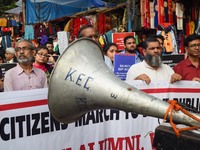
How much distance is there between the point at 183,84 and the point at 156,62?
0.41 m

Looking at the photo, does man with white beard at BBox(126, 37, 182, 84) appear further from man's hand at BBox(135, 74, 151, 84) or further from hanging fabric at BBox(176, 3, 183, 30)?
hanging fabric at BBox(176, 3, 183, 30)

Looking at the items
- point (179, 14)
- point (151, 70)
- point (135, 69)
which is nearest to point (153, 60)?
point (151, 70)

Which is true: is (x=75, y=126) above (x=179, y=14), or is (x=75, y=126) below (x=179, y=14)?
below

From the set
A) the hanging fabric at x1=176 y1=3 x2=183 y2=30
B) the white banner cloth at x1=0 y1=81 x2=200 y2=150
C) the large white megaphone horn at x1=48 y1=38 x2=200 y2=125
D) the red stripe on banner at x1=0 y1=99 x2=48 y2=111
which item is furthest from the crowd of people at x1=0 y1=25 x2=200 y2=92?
the hanging fabric at x1=176 y1=3 x2=183 y2=30

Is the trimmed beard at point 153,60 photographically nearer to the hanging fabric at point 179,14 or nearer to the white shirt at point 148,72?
the white shirt at point 148,72

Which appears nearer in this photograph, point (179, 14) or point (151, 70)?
point (151, 70)

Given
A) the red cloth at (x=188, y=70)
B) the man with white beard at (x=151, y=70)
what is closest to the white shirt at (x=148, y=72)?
the man with white beard at (x=151, y=70)

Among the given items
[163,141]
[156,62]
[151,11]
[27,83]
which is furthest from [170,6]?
[163,141]

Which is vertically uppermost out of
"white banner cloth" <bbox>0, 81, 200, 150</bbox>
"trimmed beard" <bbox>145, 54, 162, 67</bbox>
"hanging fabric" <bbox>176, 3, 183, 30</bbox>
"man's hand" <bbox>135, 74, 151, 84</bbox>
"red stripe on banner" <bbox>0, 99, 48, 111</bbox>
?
"hanging fabric" <bbox>176, 3, 183, 30</bbox>

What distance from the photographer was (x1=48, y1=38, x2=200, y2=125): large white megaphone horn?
6.07 ft

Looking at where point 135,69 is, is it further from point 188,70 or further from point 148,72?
point 188,70

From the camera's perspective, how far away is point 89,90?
6.72ft

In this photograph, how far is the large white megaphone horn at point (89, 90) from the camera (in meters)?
1.85

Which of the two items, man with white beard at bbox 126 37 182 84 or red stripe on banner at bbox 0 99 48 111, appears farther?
man with white beard at bbox 126 37 182 84
